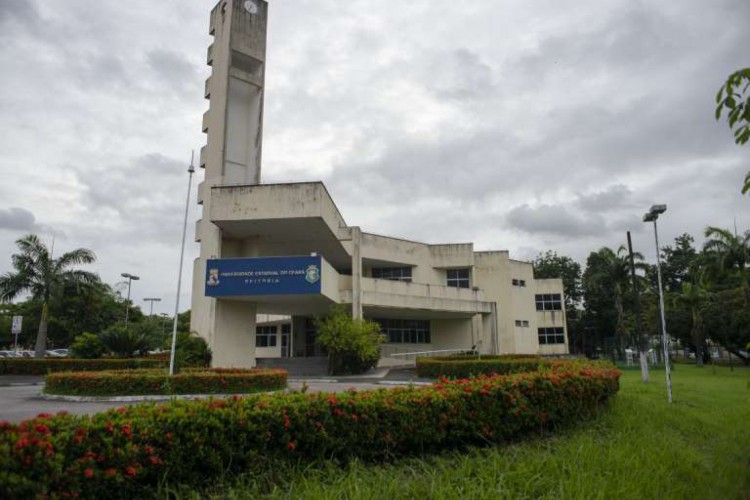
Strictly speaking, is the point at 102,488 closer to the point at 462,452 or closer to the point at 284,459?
the point at 284,459

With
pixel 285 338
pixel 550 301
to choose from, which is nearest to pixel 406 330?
pixel 285 338

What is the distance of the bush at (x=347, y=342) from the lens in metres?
23.4

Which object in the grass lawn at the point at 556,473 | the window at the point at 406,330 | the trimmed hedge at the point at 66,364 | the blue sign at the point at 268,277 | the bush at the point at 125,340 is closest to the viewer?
the grass lawn at the point at 556,473

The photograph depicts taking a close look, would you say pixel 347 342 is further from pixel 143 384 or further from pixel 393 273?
pixel 143 384

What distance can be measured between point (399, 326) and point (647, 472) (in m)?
27.4

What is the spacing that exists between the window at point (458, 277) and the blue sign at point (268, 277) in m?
14.2

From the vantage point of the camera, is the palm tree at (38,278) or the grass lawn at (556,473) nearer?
the grass lawn at (556,473)

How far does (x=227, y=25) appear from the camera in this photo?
25.3m

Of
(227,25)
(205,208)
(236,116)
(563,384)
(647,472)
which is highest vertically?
(227,25)

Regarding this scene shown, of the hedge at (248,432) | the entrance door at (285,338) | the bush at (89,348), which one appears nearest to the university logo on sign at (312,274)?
the bush at (89,348)

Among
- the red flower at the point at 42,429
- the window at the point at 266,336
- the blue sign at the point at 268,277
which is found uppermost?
the blue sign at the point at 268,277

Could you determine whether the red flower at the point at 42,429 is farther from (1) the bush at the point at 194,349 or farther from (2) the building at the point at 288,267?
(2) the building at the point at 288,267

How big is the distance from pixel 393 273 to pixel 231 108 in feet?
44.7

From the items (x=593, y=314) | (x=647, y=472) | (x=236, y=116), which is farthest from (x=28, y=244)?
(x=593, y=314)
